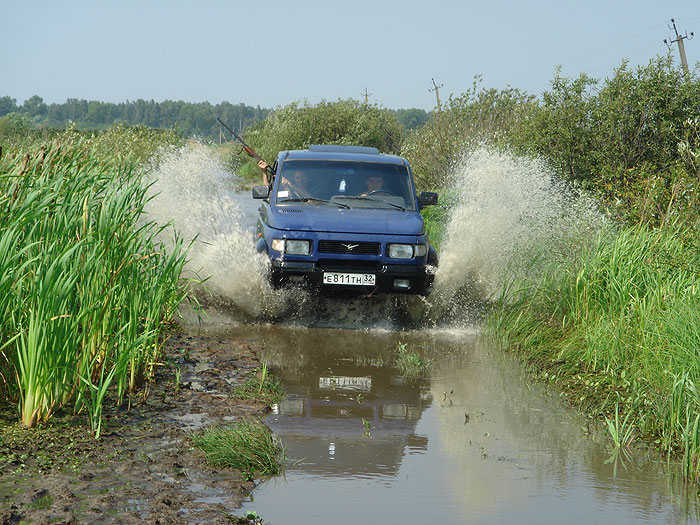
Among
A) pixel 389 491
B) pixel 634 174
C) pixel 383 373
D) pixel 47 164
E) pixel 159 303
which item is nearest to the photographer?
pixel 389 491

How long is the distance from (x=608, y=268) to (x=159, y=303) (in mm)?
4352

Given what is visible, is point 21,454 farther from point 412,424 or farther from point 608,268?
point 608,268

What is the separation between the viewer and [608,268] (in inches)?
341

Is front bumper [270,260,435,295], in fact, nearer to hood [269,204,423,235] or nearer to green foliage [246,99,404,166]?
hood [269,204,423,235]

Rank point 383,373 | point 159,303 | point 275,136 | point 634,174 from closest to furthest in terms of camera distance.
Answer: point 159,303 < point 383,373 < point 634,174 < point 275,136

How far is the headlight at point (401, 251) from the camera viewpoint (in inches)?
390

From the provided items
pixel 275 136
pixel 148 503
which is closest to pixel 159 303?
pixel 148 503

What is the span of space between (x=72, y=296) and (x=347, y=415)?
2.09 metres

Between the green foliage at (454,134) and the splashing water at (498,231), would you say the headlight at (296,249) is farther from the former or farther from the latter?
the green foliage at (454,134)

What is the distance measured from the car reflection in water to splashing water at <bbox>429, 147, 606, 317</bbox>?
2533 millimetres

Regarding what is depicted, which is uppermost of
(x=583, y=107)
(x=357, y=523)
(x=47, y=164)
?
(x=583, y=107)

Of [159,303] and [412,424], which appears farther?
[159,303]

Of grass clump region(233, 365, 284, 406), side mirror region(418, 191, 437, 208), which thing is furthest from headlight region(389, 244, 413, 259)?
grass clump region(233, 365, 284, 406)

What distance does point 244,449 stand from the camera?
516cm
